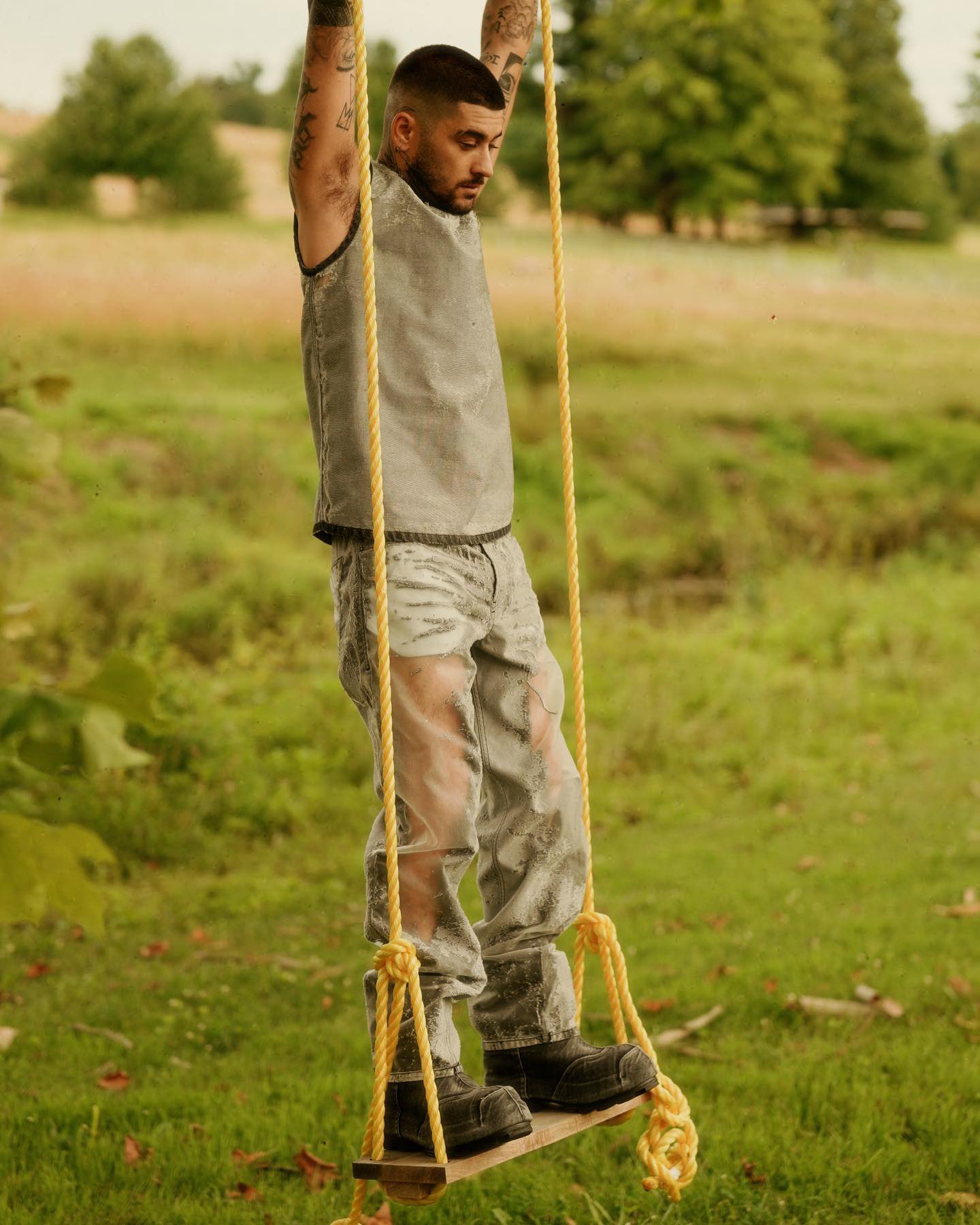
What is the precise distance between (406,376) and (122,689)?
712mm

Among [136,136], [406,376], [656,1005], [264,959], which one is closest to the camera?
[406,376]

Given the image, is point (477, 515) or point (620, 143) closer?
point (477, 515)

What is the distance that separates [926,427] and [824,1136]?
41.3 feet

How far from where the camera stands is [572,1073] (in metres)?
2.55

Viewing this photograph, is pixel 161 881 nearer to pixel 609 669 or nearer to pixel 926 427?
pixel 609 669

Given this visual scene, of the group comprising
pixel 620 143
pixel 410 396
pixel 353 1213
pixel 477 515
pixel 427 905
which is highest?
pixel 620 143

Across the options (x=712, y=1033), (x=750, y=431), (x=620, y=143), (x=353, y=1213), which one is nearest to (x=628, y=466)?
(x=750, y=431)

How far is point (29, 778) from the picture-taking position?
6.98 m

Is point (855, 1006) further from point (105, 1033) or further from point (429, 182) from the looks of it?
point (429, 182)

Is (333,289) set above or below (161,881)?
above

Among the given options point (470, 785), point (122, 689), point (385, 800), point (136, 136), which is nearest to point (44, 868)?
point (122, 689)

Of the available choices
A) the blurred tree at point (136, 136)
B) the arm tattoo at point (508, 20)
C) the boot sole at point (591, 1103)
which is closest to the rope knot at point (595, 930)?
the boot sole at point (591, 1103)

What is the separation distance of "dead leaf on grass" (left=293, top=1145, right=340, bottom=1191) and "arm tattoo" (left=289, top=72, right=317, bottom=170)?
8.05 feet

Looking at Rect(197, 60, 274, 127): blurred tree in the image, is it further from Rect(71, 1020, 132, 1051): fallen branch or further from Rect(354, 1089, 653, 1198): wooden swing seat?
Rect(354, 1089, 653, 1198): wooden swing seat
